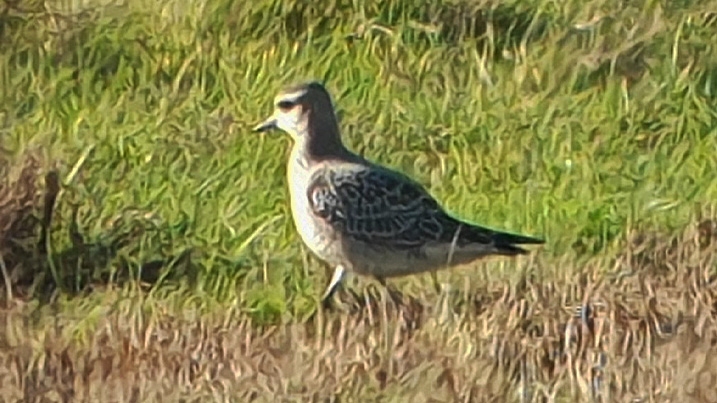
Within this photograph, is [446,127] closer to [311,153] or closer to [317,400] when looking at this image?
[311,153]

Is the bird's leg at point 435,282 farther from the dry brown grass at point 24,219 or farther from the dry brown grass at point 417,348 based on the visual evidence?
the dry brown grass at point 24,219

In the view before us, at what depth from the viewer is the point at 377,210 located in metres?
7.46

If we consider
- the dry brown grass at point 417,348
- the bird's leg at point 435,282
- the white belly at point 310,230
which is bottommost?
the dry brown grass at point 417,348

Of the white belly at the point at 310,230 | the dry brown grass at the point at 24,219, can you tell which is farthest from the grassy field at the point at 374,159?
the white belly at the point at 310,230

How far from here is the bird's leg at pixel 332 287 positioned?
7391 mm

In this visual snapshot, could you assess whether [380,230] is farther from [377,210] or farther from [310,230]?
[310,230]

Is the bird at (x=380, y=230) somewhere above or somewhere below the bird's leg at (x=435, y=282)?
above

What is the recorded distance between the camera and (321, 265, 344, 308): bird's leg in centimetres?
739

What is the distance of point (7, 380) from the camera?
6645mm

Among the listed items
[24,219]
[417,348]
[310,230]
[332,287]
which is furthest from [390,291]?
[24,219]

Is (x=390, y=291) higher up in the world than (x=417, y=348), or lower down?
higher up

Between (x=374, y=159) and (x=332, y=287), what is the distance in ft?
4.63

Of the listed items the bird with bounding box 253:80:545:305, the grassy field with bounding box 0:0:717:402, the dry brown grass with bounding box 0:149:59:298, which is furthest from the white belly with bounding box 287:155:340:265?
the dry brown grass with bounding box 0:149:59:298

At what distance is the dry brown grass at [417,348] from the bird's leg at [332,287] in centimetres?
7
